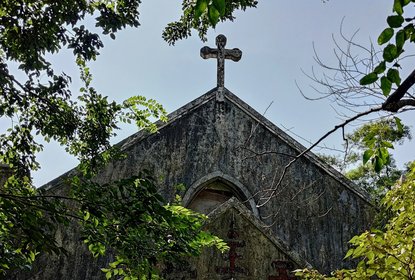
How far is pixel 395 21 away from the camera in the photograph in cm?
217

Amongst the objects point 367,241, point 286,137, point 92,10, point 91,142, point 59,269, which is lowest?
point 367,241

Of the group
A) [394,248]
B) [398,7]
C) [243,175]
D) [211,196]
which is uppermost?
[243,175]

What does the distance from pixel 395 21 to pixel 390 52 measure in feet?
0.58

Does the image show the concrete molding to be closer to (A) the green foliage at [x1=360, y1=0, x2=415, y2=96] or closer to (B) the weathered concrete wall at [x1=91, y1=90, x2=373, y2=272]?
(B) the weathered concrete wall at [x1=91, y1=90, x2=373, y2=272]

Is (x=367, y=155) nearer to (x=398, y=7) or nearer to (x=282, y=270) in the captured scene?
(x=398, y=7)

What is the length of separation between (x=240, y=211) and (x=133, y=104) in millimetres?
1795

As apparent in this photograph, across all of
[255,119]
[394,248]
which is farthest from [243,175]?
[394,248]

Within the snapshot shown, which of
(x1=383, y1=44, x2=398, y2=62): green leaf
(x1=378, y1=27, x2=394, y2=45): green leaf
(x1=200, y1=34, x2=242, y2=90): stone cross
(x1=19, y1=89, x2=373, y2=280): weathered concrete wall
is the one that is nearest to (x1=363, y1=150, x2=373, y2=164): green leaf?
(x1=383, y1=44, x2=398, y2=62): green leaf

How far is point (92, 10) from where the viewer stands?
19.4 ft

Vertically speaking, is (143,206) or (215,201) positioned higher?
(215,201)

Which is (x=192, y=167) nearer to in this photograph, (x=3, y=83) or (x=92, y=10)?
(x=92, y=10)

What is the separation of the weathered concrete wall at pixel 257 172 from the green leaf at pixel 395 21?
6.76 m

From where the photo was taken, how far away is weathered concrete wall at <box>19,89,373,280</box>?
9188 millimetres

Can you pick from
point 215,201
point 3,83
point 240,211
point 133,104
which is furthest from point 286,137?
point 3,83
